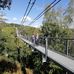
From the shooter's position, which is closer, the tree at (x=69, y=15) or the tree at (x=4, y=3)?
the tree at (x=4, y=3)

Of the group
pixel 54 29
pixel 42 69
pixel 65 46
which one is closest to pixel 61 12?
pixel 54 29

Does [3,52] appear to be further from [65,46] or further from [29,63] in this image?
[65,46]

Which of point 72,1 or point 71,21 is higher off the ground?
point 72,1

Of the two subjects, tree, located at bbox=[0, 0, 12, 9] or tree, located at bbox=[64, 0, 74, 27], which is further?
tree, located at bbox=[64, 0, 74, 27]

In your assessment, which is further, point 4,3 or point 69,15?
point 69,15

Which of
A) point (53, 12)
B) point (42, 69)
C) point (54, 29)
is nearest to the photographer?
point (42, 69)

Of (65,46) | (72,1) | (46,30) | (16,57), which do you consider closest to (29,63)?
(16,57)

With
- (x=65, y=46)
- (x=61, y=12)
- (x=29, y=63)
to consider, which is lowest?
(x=29, y=63)

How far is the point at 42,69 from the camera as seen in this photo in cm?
2766

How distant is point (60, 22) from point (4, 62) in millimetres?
13355

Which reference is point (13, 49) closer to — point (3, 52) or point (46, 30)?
point (3, 52)

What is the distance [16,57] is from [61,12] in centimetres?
1256

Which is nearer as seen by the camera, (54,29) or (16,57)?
(54,29)

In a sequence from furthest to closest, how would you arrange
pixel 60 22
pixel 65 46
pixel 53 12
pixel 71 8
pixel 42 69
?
pixel 53 12
pixel 60 22
pixel 71 8
pixel 42 69
pixel 65 46
